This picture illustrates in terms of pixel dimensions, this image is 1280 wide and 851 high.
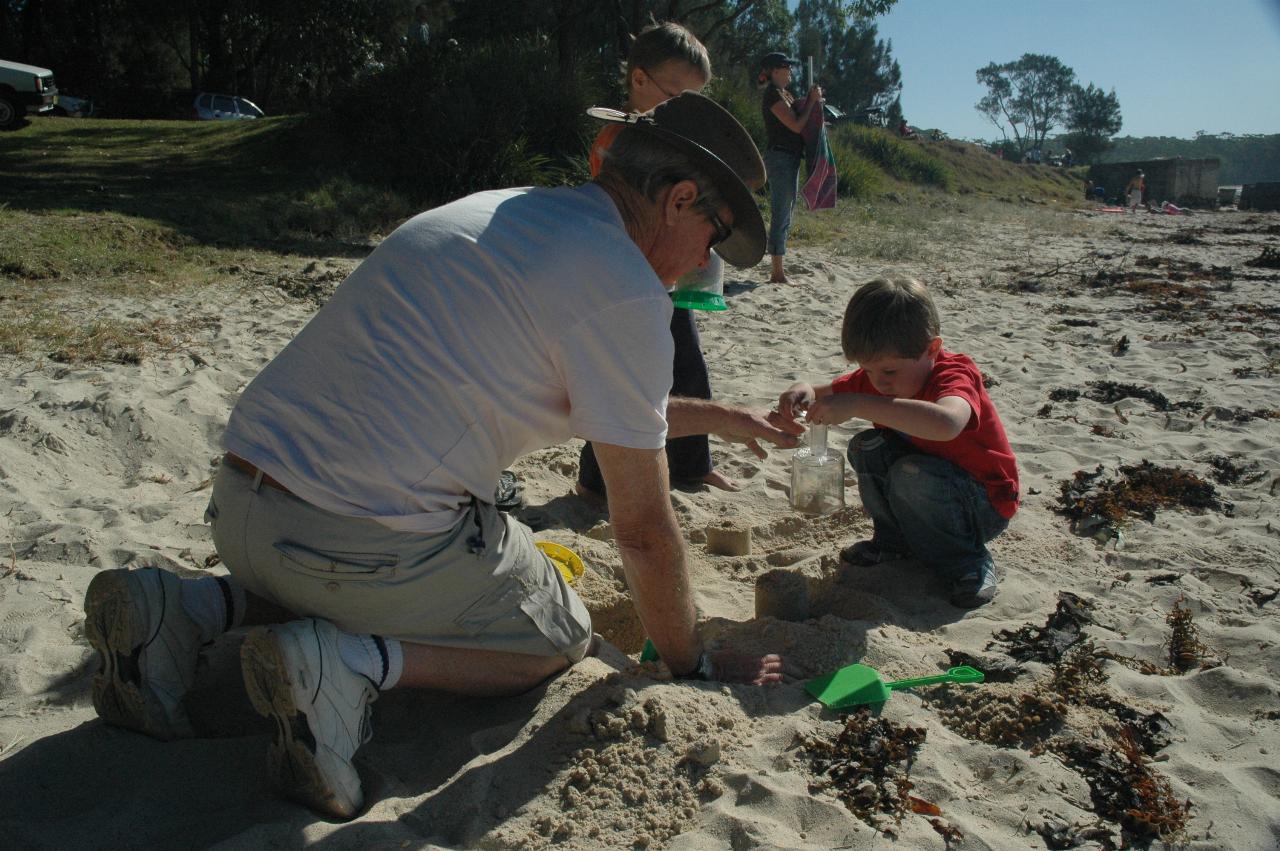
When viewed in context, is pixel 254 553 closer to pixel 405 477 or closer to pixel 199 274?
pixel 405 477

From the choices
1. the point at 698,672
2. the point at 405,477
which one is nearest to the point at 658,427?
the point at 405,477

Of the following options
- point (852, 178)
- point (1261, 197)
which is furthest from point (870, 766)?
point (1261, 197)

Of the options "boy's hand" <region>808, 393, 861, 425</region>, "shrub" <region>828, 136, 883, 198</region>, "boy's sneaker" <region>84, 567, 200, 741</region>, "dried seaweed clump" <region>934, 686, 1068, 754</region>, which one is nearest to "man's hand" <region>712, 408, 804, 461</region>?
"boy's hand" <region>808, 393, 861, 425</region>

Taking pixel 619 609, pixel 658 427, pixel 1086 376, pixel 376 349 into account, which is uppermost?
pixel 376 349

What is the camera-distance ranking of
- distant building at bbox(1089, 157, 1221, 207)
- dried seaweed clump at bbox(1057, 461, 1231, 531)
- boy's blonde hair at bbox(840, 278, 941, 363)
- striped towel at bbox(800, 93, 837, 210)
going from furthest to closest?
distant building at bbox(1089, 157, 1221, 207)
striped towel at bbox(800, 93, 837, 210)
dried seaweed clump at bbox(1057, 461, 1231, 531)
boy's blonde hair at bbox(840, 278, 941, 363)

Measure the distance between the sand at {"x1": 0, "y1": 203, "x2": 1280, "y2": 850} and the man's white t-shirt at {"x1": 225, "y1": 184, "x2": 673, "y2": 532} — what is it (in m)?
0.63

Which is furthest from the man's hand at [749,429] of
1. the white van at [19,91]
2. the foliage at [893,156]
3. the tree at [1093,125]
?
the tree at [1093,125]

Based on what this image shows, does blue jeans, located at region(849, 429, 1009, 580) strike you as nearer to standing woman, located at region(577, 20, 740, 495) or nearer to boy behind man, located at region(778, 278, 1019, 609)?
boy behind man, located at region(778, 278, 1019, 609)

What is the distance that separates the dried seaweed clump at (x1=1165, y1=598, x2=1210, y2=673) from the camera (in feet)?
8.66

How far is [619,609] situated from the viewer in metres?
3.06

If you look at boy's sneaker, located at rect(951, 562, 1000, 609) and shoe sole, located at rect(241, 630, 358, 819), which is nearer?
shoe sole, located at rect(241, 630, 358, 819)

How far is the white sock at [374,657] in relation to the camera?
202 centimetres

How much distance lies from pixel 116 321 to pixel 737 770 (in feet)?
15.3

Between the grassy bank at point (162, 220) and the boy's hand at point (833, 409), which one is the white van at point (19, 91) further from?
the boy's hand at point (833, 409)
